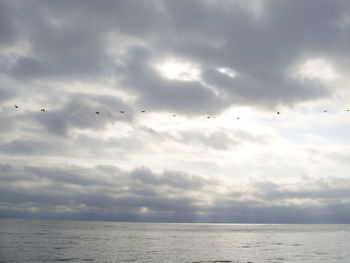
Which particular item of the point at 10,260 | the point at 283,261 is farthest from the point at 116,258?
the point at 283,261

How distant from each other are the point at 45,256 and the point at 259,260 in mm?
60546

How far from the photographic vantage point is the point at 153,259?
318ft

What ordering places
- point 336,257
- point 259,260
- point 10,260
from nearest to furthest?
point 10,260
point 259,260
point 336,257

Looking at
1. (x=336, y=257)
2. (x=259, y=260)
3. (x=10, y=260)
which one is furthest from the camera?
(x=336, y=257)

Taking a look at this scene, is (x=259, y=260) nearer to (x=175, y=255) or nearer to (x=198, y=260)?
(x=198, y=260)

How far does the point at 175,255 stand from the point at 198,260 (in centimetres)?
1305

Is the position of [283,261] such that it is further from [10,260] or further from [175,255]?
[10,260]

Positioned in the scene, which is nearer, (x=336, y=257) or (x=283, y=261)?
(x=283, y=261)

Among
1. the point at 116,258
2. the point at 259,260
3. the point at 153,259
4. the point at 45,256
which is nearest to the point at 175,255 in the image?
the point at 153,259

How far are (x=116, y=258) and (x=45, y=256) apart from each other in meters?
20.5

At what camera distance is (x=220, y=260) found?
9494 centimetres

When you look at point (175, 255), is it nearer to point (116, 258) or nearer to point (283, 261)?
point (116, 258)

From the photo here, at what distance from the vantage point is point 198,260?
9556 cm

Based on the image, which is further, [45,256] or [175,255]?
[175,255]
